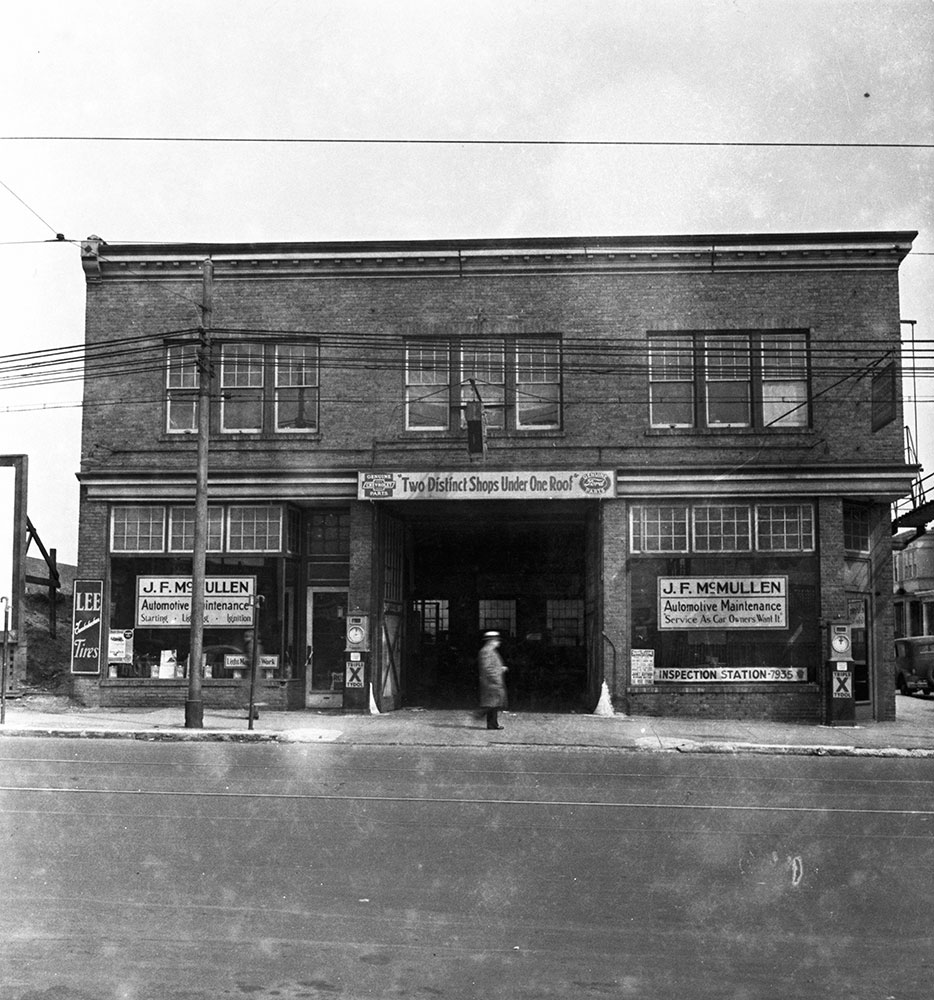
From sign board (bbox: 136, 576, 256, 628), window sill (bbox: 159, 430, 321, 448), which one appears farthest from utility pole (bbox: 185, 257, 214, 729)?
sign board (bbox: 136, 576, 256, 628)

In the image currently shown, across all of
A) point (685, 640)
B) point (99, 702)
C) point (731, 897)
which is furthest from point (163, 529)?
point (731, 897)

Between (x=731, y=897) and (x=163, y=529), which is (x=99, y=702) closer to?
(x=163, y=529)

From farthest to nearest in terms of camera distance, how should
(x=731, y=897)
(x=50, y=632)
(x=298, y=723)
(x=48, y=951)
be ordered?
(x=50, y=632) → (x=298, y=723) → (x=731, y=897) → (x=48, y=951)

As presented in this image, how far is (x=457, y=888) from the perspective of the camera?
285 inches

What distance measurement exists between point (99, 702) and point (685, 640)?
1119 cm

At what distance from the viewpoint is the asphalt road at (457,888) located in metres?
5.67

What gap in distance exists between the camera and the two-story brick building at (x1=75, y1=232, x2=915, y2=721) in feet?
69.2

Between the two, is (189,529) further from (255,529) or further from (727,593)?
(727,593)

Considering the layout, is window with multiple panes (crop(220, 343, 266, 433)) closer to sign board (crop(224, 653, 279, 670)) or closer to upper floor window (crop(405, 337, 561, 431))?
upper floor window (crop(405, 337, 561, 431))

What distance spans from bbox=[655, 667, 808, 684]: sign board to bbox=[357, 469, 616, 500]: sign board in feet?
11.6

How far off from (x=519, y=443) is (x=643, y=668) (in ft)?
15.7

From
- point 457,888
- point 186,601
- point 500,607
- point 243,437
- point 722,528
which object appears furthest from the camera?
point 500,607

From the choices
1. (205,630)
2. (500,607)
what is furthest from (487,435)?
(205,630)

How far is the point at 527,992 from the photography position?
5.46 m
